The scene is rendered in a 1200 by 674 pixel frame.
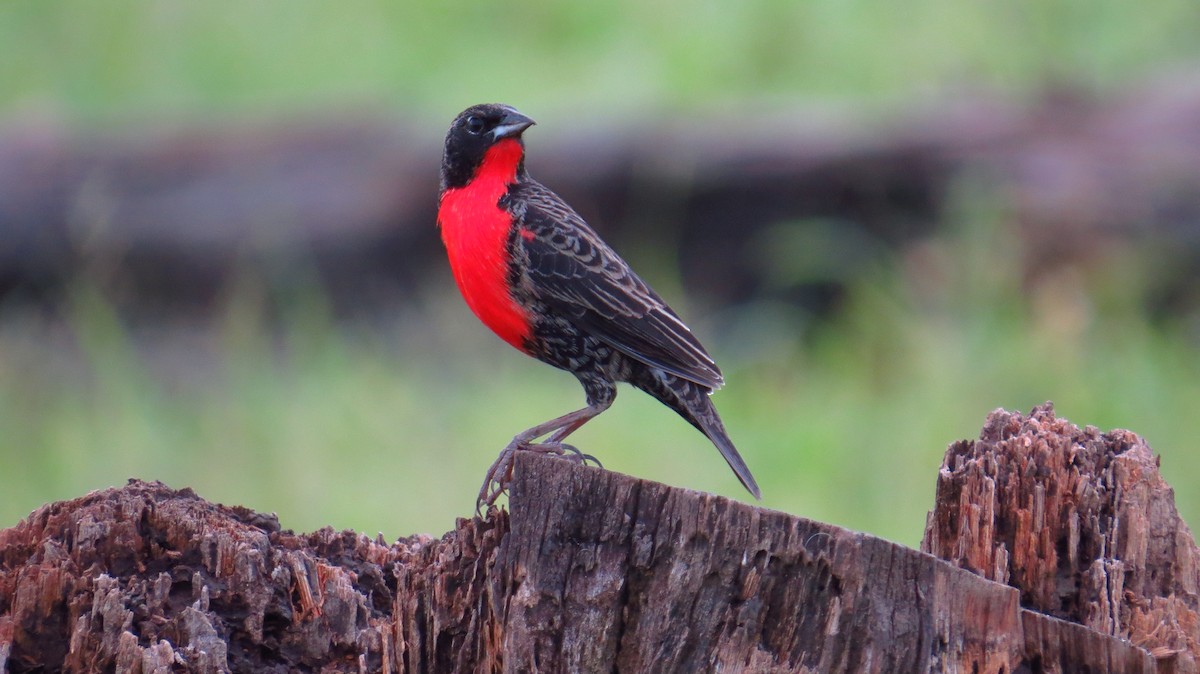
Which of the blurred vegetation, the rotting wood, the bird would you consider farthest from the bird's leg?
the blurred vegetation

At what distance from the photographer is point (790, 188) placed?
9734 mm

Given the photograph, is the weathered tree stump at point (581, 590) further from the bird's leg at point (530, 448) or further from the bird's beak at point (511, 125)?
the bird's beak at point (511, 125)

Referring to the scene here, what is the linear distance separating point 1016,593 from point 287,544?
67.5 inches

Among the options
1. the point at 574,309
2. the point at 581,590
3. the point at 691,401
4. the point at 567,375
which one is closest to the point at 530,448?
the point at 574,309

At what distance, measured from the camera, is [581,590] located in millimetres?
3107

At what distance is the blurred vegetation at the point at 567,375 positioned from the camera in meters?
8.09

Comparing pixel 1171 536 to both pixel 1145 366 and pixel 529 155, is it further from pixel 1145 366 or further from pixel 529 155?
pixel 529 155

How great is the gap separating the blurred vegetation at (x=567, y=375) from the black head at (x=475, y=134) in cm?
247

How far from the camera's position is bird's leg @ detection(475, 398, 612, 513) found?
4.22 metres

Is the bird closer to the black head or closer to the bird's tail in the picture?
the bird's tail

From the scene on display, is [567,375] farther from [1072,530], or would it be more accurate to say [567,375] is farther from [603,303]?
[1072,530]

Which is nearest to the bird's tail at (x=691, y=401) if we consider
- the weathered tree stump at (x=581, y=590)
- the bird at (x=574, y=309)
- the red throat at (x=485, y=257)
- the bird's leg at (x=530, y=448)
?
the bird at (x=574, y=309)

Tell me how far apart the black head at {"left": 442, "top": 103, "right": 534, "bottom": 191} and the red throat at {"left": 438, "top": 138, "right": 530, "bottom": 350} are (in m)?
0.16

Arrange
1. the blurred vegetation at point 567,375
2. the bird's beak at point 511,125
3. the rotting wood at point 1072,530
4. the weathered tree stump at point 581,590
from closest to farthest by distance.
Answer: the weathered tree stump at point 581,590 < the rotting wood at point 1072,530 < the bird's beak at point 511,125 < the blurred vegetation at point 567,375
